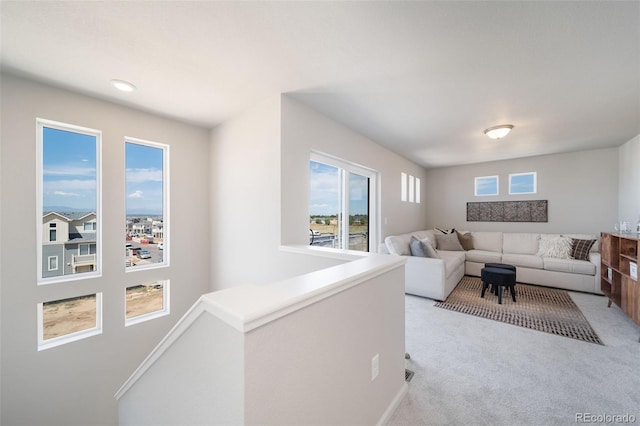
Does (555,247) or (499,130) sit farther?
(555,247)

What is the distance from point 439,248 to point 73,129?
20.0 ft

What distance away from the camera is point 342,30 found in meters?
1.61

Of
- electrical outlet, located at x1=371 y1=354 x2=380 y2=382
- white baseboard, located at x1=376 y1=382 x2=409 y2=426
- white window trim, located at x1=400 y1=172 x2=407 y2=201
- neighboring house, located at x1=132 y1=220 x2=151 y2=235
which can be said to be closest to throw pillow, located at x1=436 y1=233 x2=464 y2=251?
white window trim, located at x1=400 y1=172 x2=407 y2=201

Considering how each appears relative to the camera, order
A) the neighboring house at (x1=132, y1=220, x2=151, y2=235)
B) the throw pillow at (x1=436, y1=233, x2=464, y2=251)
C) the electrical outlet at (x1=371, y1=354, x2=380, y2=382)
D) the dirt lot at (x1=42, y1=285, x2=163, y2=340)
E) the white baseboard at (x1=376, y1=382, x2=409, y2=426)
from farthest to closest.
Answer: the throw pillow at (x1=436, y1=233, x2=464, y2=251), the neighboring house at (x1=132, y1=220, x2=151, y2=235), the dirt lot at (x1=42, y1=285, x2=163, y2=340), the white baseboard at (x1=376, y1=382, x2=409, y2=426), the electrical outlet at (x1=371, y1=354, x2=380, y2=382)

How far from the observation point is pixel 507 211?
558 centimetres

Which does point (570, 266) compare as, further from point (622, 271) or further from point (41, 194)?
point (41, 194)

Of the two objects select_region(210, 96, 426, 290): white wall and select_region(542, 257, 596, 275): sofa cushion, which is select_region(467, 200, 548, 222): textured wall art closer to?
select_region(542, 257, 596, 275): sofa cushion

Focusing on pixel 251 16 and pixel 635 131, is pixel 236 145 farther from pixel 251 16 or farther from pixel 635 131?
pixel 635 131

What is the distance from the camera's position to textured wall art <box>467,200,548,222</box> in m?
5.24

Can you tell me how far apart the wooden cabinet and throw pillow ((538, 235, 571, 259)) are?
3.03ft

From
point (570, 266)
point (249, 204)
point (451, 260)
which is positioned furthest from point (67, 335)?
point (570, 266)

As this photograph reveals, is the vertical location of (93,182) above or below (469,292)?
above

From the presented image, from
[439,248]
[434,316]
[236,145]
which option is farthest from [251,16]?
[439,248]

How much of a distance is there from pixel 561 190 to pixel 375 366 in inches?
236
